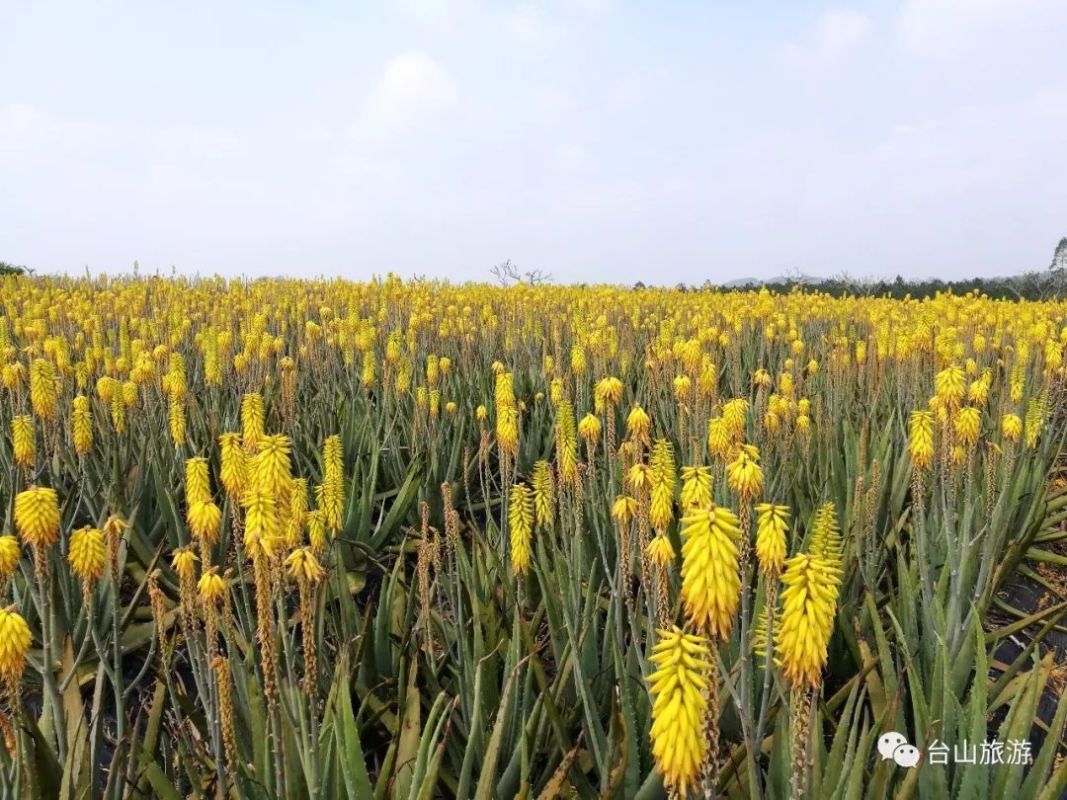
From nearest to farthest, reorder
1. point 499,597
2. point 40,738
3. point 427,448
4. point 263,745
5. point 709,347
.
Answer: point 40,738 → point 263,745 → point 499,597 → point 427,448 → point 709,347

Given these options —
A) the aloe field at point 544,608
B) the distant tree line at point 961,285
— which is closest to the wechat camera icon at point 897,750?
the aloe field at point 544,608

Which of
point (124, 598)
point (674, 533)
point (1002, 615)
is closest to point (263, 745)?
point (674, 533)

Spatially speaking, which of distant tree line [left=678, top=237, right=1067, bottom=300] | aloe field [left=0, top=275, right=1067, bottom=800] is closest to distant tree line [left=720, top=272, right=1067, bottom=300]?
distant tree line [left=678, top=237, right=1067, bottom=300]

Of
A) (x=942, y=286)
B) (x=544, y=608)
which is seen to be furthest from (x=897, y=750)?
(x=942, y=286)

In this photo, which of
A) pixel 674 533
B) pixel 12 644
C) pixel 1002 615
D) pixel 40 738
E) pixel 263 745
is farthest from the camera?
pixel 1002 615

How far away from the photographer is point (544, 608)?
9.75ft

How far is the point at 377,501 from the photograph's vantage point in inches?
198

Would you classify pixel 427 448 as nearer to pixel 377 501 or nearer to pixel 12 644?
pixel 377 501

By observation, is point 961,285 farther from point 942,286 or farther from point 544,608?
point 544,608

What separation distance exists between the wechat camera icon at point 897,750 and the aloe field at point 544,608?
0.7 inches

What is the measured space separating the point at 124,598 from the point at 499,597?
7.78 feet

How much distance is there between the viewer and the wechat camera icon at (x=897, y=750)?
68.4 inches

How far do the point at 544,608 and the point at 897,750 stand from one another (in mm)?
1422

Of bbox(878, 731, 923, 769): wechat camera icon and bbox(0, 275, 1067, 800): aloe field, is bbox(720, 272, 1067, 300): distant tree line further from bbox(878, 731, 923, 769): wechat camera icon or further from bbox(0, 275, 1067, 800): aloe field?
bbox(878, 731, 923, 769): wechat camera icon
